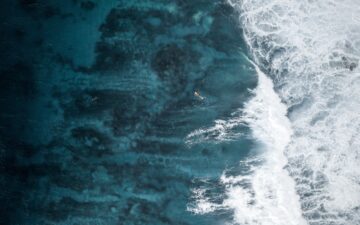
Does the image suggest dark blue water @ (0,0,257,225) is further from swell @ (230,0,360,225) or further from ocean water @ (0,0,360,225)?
swell @ (230,0,360,225)

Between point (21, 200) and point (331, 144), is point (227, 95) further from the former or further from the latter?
point (21, 200)

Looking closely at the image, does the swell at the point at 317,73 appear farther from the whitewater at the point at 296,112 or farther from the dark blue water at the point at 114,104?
the dark blue water at the point at 114,104

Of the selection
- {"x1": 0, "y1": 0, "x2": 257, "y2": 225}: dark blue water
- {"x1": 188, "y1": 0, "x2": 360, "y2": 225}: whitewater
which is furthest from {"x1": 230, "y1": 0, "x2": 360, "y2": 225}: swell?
{"x1": 0, "y1": 0, "x2": 257, "y2": 225}: dark blue water

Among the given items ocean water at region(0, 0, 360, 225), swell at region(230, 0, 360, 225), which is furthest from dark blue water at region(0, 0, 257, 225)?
swell at region(230, 0, 360, 225)

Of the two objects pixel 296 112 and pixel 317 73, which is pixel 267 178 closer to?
pixel 296 112
